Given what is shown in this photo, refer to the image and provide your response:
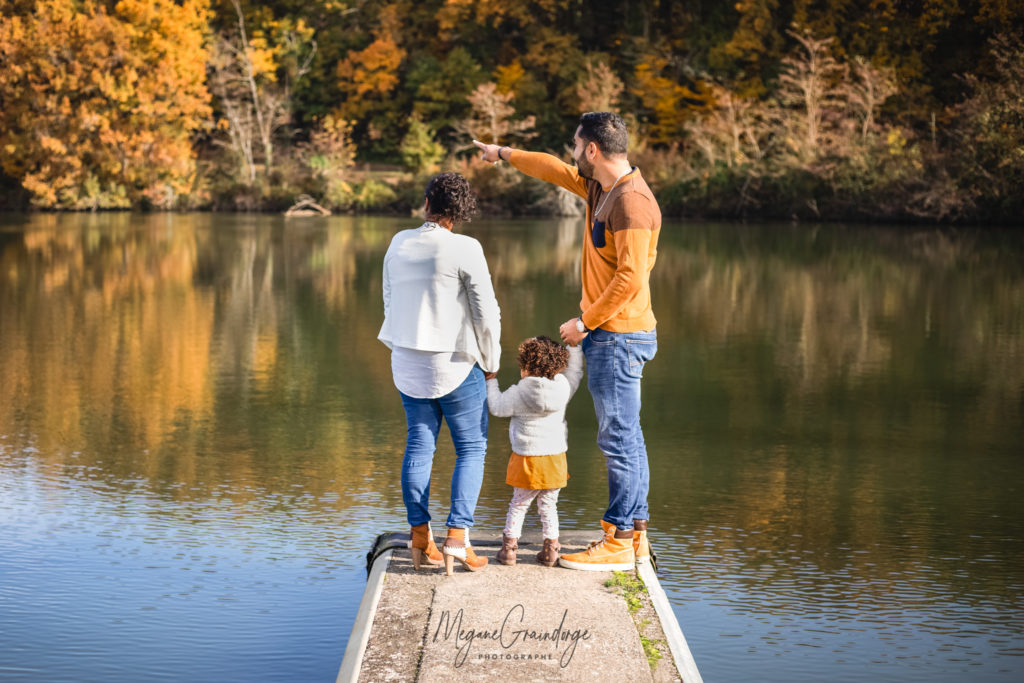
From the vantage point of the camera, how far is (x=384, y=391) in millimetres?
10406

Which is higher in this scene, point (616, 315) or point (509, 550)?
point (616, 315)

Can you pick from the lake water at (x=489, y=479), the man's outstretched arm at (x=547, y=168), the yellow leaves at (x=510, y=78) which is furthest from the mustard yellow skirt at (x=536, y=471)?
the yellow leaves at (x=510, y=78)

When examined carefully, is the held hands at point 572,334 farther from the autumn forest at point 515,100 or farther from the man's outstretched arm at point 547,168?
the autumn forest at point 515,100

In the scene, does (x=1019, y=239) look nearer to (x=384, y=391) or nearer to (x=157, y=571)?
(x=384, y=391)

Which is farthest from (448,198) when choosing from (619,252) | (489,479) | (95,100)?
(95,100)

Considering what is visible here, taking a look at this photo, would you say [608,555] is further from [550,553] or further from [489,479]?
[489,479]

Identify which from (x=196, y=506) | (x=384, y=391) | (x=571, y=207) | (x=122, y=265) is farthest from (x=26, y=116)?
(x=196, y=506)

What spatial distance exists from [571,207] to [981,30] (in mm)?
14215

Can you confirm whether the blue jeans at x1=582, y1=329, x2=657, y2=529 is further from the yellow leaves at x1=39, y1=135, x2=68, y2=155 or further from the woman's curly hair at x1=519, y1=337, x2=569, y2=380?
the yellow leaves at x1=39, y1=135, x2=68, y2=155

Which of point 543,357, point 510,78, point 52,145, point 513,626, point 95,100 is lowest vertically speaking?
point 513,626

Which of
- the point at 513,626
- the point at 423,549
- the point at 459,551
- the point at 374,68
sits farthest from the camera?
the point at 374,68

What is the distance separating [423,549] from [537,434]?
23.8 inches

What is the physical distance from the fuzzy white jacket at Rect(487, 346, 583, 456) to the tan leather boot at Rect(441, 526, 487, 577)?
38 centimetres

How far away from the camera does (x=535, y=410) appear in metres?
5.20
